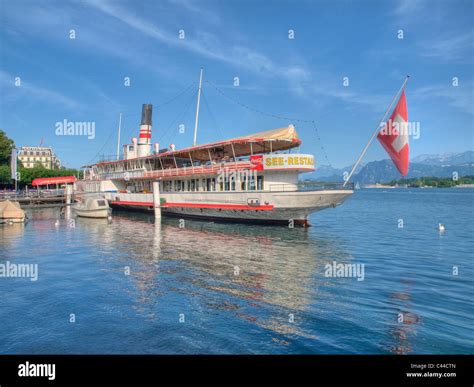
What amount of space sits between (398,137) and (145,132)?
4072 cm

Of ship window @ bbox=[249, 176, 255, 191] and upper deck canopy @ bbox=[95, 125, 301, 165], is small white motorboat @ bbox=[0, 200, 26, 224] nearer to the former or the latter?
upper deck canopy @ bbox=[95, 125, 301, 165]

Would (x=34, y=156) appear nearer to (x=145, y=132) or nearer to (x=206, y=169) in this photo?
(x=145, y=132)

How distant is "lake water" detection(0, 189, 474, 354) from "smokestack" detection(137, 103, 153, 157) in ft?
101

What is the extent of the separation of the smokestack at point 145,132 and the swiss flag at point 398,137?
38.5m

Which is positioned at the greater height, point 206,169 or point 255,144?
point 255,144

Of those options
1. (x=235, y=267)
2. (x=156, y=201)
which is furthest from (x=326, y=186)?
(x=156, y=201)

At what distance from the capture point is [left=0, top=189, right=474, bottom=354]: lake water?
871cm

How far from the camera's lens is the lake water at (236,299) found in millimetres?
8711

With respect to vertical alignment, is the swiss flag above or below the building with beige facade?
below

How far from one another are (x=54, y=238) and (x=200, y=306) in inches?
788

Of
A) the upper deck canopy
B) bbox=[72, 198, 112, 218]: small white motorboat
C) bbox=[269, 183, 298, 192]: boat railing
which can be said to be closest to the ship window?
bbox=[269, 183, 298, 192]: boat railing

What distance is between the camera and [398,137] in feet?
69.3

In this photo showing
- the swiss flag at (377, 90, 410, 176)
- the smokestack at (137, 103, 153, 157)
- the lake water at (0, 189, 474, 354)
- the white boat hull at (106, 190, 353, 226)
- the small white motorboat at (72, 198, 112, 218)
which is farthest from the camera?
the smokestack at (137, 103, 153, 157)
